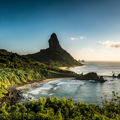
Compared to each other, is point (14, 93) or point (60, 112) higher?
point (60, 112)

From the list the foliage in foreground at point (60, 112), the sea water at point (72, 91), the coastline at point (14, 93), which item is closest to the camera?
Result: the foliage in foreground at point (60, 112)

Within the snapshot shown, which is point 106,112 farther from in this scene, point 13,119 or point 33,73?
point 33,73

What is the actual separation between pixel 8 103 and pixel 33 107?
13.5 metres

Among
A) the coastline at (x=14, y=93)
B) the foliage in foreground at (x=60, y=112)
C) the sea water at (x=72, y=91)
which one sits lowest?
the sea water at (x=72, y=91)

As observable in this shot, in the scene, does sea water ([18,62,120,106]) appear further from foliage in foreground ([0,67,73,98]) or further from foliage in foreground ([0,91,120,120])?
foliage in foreground ([0,91,120,120])

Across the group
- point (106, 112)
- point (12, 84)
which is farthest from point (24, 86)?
point (106, 112)

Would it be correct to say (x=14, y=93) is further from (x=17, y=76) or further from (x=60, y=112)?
(x=60, y=112)

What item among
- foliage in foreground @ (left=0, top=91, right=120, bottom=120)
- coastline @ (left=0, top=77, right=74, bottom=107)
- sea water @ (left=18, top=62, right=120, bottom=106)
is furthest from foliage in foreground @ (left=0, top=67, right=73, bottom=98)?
foliage in foreground @ (left=0, top=91, right=120, bottom=120)

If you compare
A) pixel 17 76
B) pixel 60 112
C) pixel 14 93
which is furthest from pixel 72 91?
pixel 17 76

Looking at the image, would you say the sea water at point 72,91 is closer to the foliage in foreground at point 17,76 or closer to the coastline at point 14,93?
the coastline at point 14,93

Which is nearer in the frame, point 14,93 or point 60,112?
point 60,112

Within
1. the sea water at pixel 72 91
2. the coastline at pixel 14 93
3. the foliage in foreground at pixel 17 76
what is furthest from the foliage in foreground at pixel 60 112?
the foliage in foreground at pixel 17 76

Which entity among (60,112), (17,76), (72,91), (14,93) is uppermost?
(17,76)

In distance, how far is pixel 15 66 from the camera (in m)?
70.8
